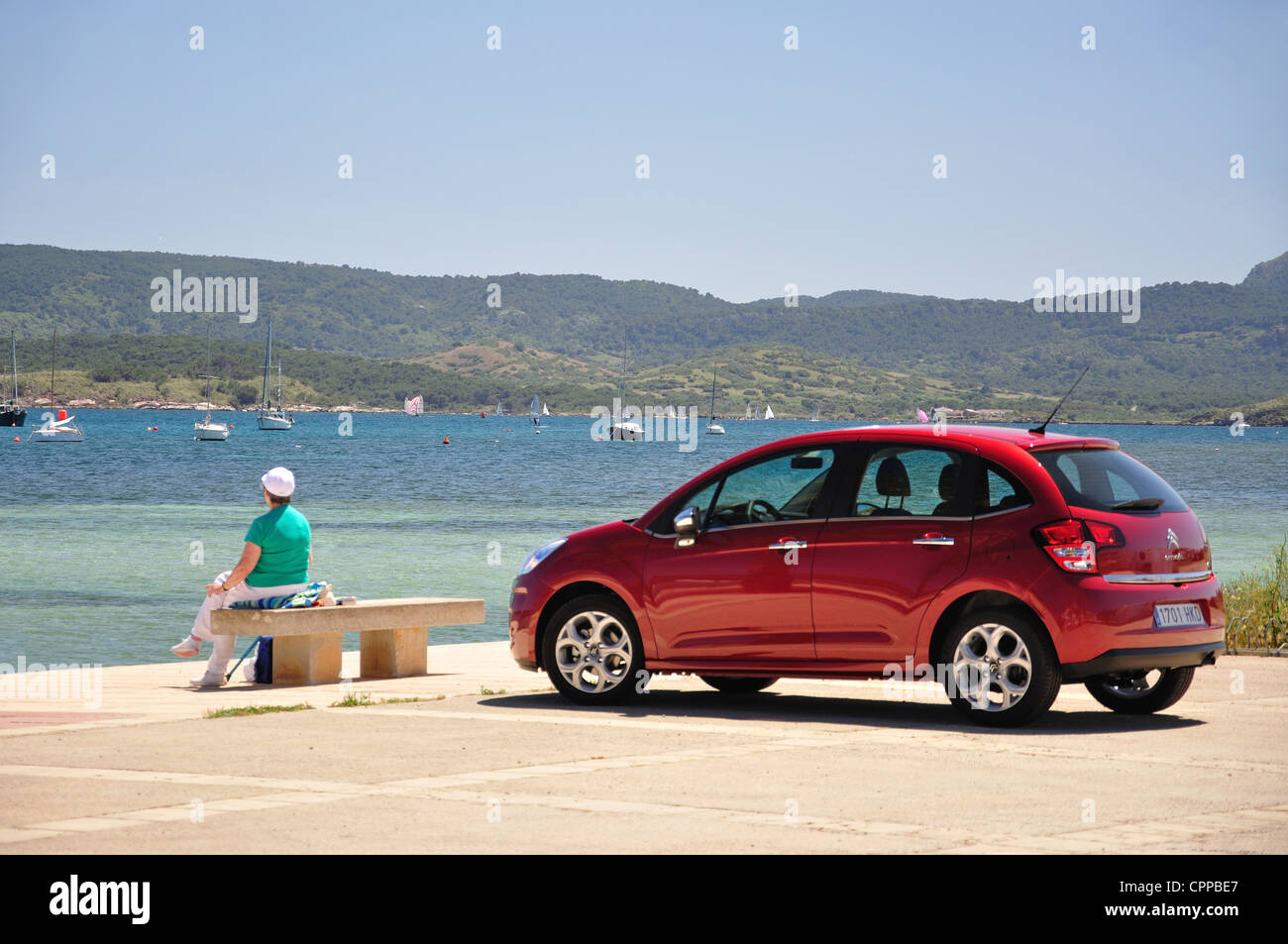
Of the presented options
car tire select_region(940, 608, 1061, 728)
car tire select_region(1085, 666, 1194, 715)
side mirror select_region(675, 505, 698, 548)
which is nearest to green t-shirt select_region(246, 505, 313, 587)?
side mirror select_region(675, 505, 698, 548)

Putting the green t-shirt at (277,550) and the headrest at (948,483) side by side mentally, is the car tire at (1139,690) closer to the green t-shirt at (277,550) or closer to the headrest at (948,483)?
the headrest at (948,483)

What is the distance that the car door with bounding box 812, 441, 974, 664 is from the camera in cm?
1016

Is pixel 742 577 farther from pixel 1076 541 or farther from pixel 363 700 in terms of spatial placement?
pixel 363 700

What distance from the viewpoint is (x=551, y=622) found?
1144 centimetres

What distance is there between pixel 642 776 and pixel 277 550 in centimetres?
549

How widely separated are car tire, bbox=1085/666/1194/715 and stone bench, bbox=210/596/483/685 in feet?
16.7

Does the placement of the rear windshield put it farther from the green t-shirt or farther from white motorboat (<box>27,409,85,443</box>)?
white motorboat (<box>27,409,85,443</box>)

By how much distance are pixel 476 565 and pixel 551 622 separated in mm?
22580

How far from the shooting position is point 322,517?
163 ft

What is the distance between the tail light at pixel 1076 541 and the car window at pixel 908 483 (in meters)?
0.65

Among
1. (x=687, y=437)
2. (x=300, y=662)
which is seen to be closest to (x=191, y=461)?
(x=300, y=662)

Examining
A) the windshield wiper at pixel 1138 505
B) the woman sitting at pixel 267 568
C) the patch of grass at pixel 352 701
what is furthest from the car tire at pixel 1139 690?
the woman sitting at pixel 267 568

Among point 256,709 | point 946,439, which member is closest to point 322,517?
point 256,709
